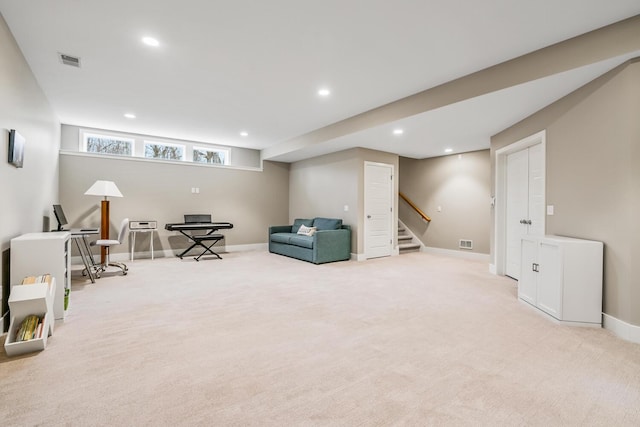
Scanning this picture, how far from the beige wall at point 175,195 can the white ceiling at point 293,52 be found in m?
1.42

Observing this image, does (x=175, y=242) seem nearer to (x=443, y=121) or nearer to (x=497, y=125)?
(x=443, y=121)

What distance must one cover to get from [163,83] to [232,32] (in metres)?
1.62

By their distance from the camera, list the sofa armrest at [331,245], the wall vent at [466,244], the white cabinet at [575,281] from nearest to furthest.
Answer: the white cabinet at [575,281] < the sofa armrest at [331,245] < the wall vent at [466,244]

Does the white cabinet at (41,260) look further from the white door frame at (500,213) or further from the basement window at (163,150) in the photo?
the white door frame at (500,213)

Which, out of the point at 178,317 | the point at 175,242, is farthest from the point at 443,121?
the point at 175,242

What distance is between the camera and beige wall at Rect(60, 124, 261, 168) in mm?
5781

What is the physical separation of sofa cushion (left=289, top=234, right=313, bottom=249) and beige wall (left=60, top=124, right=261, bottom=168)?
8.77 feet

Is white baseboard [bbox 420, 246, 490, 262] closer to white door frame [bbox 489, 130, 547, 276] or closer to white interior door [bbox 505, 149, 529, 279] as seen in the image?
white door frame [bbox 489, 130, 547, 276]

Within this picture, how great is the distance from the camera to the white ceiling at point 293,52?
236 centimetres

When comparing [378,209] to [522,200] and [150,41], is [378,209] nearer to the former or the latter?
[522,200]

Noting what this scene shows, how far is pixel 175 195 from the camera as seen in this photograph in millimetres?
6789

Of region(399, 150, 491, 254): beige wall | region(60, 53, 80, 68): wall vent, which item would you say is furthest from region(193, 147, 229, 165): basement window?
region(399, 150, 491, 254): beige wall

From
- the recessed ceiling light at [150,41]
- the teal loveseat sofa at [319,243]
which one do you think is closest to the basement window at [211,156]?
the teal loveseat sofa at [319,243]

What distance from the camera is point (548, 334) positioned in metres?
2.60
